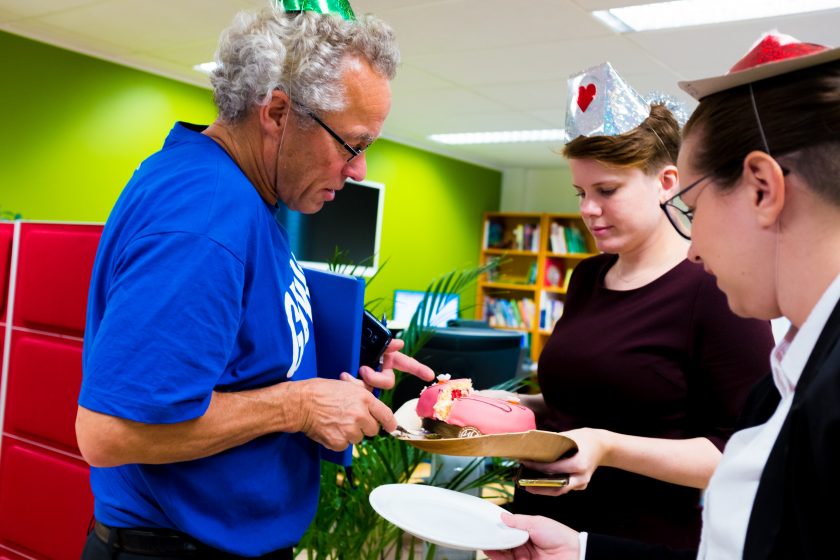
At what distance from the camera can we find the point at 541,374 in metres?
1.62

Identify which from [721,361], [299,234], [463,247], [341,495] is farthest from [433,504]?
[463,247]

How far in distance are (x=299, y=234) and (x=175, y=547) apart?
478 cm

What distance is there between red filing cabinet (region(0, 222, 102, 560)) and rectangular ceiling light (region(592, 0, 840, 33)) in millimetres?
2672

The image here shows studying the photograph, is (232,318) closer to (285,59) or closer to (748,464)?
(285,59)

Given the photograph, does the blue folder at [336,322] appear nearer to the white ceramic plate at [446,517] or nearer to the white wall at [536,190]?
the white ceramic plate at [446,517]

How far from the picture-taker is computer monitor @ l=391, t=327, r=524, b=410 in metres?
3.41

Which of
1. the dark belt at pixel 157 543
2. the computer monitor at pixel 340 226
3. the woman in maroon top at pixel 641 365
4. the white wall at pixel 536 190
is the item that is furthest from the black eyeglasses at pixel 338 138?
the white wall at pixel 536 190

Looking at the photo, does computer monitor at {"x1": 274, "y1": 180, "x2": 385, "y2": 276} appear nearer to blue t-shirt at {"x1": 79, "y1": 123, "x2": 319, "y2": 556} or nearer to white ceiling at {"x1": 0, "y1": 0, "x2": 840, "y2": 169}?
white ceiling at {"x1": 0, "y1": 0, "x2": 840, "y2": 169}

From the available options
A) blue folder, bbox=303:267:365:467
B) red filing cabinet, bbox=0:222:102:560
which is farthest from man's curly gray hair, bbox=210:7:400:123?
red filing cabinet, bbox=0:222:102:560

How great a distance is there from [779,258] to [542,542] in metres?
0.65

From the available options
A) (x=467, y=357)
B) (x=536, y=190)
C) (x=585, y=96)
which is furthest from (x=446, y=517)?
(x=536, y=190)

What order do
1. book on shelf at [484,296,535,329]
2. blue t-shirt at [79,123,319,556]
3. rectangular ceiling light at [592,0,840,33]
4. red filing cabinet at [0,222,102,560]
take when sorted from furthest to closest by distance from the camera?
book on shelf at [484,296,535,329], rectangular ceiling light at [592,0,840,33], red filing cabinet at [0,222,102,560], blue t-shirt at [79,123,319,556]

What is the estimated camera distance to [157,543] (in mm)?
1106

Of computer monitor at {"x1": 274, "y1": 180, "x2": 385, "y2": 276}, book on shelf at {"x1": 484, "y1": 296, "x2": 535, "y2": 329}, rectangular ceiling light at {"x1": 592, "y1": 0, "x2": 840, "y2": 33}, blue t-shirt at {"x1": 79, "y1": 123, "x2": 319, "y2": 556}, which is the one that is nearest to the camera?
blue t-shirt at {"x1": 79, "y1": 123, "x2": 319, "y2": 556}
